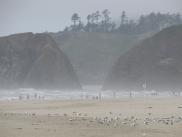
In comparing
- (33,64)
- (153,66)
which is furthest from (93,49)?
(153,66)

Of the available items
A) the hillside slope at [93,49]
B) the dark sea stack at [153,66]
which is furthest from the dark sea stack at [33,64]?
the hillside slope at [93,49]

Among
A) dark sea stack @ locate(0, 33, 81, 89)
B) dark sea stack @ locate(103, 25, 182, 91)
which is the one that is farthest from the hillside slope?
dark sea stack @ locate(103, 25, 182, 91)

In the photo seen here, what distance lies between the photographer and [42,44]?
107m

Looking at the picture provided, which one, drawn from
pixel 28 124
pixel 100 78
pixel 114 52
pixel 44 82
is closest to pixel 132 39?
pixel 114 52

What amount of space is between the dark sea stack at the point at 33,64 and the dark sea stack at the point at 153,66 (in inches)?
387

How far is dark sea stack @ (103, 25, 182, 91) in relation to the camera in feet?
269

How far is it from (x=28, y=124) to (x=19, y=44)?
89533 mm

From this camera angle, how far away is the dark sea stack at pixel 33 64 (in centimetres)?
9646

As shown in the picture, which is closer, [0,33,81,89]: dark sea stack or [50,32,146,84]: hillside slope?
[0,33,81,89]: dark sea stack

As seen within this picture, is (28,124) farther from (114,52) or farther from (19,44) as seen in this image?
(114,52)

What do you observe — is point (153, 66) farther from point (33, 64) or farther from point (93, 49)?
point (93, 49)

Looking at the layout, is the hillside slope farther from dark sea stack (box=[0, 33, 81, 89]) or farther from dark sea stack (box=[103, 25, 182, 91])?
dark sea stack (box=[103, 25, 182, 91])

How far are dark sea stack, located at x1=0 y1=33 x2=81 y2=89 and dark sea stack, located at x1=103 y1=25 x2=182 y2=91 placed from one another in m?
9.84

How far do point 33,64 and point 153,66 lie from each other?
1030 inches
